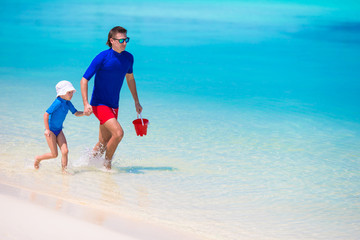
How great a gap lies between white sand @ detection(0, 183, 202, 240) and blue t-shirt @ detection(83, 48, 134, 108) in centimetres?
128

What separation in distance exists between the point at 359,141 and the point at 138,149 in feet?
10.7

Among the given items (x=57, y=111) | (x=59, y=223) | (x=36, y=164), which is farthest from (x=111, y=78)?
(x=59, y=223)

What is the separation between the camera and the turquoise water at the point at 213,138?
498 centimetres

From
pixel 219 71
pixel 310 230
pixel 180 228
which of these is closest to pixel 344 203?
pixel 310 230

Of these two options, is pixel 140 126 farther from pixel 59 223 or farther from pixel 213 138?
pixel 213 138

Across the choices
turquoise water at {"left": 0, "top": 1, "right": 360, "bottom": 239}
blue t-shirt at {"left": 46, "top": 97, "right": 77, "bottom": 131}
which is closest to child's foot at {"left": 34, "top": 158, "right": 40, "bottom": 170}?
turquoise water at {"left": 0, "top": 1, "right": 360, "bottom": 239}

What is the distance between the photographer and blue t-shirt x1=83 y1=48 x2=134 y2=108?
5.46 meters

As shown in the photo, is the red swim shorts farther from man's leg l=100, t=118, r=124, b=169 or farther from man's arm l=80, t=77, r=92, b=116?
man's arm l=80, t=77, r=92, b=116

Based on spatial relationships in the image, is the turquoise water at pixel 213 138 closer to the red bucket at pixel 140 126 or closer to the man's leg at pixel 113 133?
the man's leg at pixel 113 133

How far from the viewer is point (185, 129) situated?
809 centimetres

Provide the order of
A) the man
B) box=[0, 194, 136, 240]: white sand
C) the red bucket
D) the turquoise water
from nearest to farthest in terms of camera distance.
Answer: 1. box=[0, 194, 136, 240]: white sand
2. the turquoise water
3. the man
4. the red bucket

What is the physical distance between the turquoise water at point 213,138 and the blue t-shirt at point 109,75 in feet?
2.57

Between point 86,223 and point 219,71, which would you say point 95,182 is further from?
point 219,71

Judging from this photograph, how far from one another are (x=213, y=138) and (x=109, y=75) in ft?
8.20
